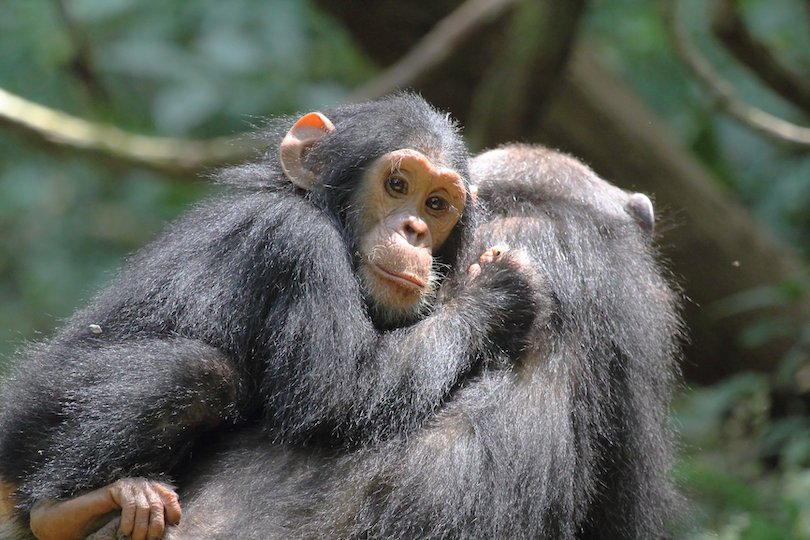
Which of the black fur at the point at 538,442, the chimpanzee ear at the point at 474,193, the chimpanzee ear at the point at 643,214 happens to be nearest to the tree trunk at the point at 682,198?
the chimpanzee ear at the point at 643,214

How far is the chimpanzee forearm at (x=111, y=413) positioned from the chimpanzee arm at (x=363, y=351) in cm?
25

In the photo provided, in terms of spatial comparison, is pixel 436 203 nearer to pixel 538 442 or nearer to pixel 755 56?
pixel 538 442

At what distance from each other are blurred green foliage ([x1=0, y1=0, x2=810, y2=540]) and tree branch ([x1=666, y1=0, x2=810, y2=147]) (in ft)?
2.51

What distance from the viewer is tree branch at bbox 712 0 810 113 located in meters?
7.76

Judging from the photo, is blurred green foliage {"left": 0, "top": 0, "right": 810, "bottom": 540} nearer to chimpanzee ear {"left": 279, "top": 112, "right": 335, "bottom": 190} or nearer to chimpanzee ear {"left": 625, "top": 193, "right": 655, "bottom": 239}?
chimpanzee ear {"left": 625, "top": 193, "right": 655, "bottom": 239}

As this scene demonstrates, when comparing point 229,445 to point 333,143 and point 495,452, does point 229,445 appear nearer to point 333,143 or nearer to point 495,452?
point 495,452

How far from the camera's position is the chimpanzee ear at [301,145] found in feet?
14.9

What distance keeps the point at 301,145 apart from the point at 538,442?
155cm

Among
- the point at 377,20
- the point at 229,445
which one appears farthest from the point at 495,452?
the point at 377,20

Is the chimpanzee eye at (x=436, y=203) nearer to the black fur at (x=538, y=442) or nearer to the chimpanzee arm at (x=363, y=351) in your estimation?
the black fur at (x=538, y=442)

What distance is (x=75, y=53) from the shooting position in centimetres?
949

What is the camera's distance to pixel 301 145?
4.59m

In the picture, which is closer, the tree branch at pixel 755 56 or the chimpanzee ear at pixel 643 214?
the chimpanzee ear at pixel 643 214

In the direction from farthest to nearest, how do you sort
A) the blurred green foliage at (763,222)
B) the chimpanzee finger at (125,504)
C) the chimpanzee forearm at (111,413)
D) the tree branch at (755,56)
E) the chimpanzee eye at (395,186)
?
the tree branch at (755,56) < the blurred green foliage at (763,222) < the chimpanzee eye at (395,186) < the chimpanzee forearm at (111,413) < the chimpanzee finger at (125,504)
